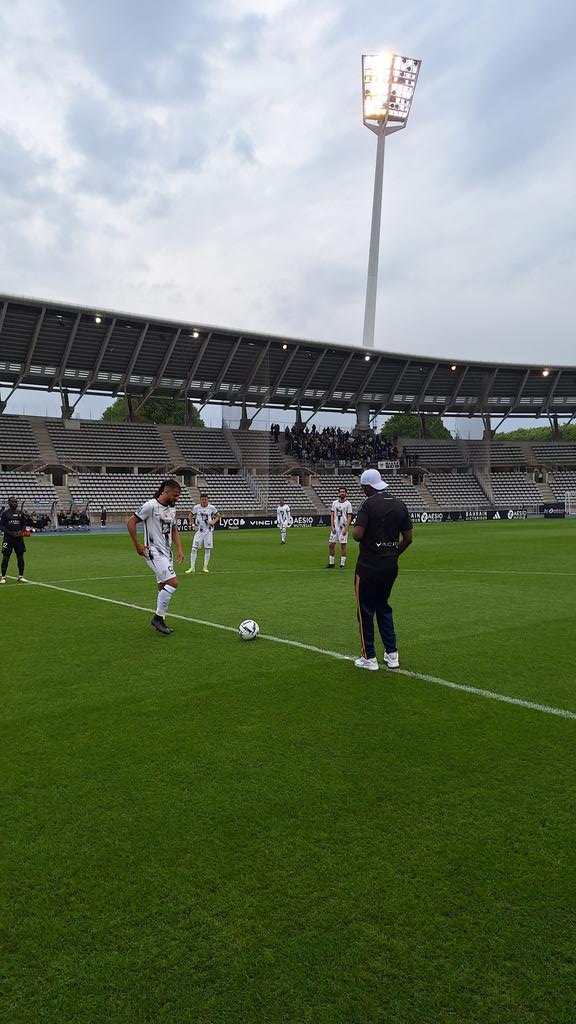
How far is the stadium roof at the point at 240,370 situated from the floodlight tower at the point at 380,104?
17.1 feet

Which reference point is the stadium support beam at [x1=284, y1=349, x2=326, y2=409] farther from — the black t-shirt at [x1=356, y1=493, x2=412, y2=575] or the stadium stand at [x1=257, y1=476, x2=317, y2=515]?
the black t-shirt at [x1=356, y1=493, x2=412, y2=575]

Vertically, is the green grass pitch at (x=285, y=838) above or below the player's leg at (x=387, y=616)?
below

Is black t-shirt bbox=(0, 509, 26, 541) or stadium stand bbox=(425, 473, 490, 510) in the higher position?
stadium stand bbox=(425, 473, 490, 510)

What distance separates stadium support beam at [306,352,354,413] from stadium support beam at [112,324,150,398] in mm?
18152

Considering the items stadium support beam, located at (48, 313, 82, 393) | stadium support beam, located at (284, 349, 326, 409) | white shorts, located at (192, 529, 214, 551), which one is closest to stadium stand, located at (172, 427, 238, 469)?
stadium support beam, located at (284, 349, 326, 409)

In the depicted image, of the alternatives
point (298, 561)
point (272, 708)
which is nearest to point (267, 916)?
point (272, 708)

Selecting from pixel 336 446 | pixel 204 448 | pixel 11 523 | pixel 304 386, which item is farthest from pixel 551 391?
pixel 11 523

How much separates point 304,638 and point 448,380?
58.8 metres

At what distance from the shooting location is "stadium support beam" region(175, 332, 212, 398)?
51688mm

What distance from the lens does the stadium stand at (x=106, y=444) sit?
51438 millimetres

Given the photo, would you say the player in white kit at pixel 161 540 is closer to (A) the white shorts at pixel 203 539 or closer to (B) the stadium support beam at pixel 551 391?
(A) the white shorts at pixel 203 539

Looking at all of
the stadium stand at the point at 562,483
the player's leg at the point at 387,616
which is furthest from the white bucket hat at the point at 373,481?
the stadium stand at the point at 562,483

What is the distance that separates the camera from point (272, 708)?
234 inches

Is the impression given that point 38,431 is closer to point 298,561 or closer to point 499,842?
point 298,561
